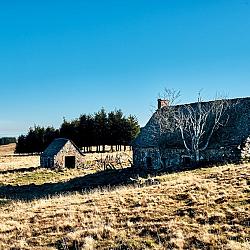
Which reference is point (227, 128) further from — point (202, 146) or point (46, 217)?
point (46, 217)

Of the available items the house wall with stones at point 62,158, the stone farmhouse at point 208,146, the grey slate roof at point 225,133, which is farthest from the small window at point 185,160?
the house wall with stones at point 62,158

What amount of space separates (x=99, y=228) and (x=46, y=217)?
13.8 ft

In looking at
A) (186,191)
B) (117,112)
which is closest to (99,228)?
(186,191)

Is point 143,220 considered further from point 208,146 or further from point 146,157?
point 146,157

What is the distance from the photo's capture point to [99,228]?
15617 millimetres

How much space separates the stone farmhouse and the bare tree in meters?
0.35

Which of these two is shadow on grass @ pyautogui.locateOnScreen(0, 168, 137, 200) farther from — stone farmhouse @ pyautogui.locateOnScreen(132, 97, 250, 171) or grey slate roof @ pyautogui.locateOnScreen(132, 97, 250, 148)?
grey slate roof @ pyautogui.locateOnScreen(132, 97, 250, 148)

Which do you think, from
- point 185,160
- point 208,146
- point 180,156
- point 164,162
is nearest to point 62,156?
point 164,162

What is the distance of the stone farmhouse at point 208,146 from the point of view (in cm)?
3559

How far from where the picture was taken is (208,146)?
1459 inches

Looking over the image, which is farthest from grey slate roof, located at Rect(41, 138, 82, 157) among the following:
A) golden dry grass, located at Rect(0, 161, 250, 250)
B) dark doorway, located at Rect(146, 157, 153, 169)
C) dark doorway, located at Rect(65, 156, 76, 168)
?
golden dry grass, located at Rect(0, 161, 250, 250)

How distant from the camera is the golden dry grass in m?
13.8

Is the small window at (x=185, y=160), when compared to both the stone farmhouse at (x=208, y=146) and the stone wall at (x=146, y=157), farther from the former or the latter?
the stone wall at (x=146, y=157)

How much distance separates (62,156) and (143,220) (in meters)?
35.8
